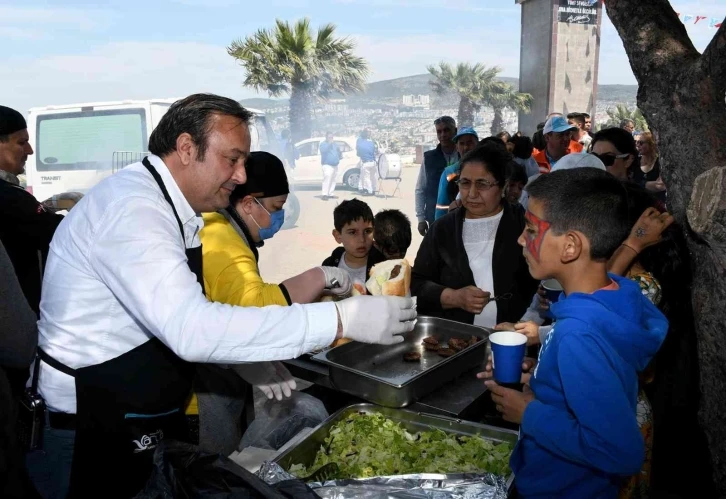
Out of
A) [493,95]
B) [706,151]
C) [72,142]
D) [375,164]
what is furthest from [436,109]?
[706,151]

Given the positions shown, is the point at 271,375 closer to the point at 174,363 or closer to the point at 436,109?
the point at 174,363

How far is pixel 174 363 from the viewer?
176 cm

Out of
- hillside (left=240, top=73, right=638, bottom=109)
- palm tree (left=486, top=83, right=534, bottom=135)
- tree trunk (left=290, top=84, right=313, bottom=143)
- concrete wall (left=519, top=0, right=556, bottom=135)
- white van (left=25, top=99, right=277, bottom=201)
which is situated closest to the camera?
white van (left=25, top=99, right=277, bottom=201)

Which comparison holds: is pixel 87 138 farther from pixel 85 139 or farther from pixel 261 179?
pixel 261 179

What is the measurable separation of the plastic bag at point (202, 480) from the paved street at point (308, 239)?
6.94 metres

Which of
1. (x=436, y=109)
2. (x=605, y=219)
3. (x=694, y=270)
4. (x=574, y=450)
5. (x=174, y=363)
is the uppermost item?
(x=436, y=109)

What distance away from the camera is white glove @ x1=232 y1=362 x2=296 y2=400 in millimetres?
2297

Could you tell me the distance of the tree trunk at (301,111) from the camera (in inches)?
782

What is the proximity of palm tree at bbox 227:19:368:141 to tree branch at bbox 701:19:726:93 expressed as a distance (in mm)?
17709

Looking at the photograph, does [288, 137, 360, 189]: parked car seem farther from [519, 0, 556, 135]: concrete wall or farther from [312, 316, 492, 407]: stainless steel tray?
[312, 316, 492, 407]: stainless steel tray

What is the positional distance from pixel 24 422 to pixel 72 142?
8.22m

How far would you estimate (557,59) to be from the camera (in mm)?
23688

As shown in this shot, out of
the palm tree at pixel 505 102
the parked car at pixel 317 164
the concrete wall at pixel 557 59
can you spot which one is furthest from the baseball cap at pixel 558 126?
the palm tree at pixel 505 102

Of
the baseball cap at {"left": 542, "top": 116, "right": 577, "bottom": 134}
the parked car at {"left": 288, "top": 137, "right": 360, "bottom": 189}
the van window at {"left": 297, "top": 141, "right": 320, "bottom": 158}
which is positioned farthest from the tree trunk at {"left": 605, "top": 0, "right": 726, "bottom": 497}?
the van window at {"left": 297, "top": 141, "right": 320, "bottom": 158}
